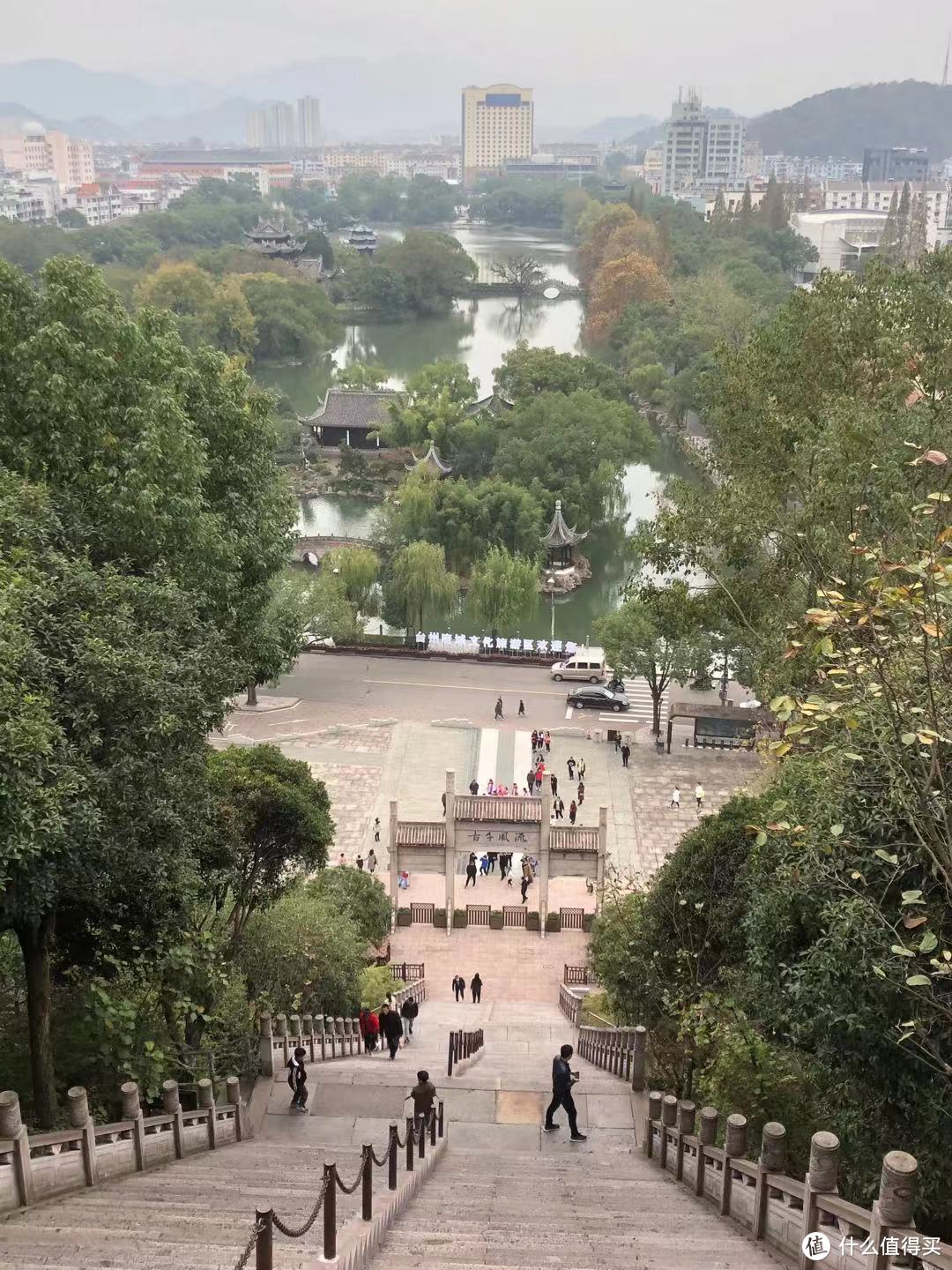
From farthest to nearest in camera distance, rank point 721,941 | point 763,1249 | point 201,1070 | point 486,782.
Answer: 1. point 486,782
2. point 721,941
3. point 201,1070
4. point 763,1249

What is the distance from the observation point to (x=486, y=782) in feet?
82.9

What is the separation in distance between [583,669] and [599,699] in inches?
64.3

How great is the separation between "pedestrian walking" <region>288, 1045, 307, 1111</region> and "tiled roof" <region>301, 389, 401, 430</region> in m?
39.3

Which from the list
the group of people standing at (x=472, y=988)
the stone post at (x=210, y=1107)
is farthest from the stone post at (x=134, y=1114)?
the group of people standing at (x=472, y=988)

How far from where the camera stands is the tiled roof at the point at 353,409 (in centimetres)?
4969

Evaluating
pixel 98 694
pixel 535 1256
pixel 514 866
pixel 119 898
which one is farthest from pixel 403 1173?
pixel 514 866

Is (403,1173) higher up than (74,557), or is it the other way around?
(74,557)

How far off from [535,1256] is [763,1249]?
4.83 feet

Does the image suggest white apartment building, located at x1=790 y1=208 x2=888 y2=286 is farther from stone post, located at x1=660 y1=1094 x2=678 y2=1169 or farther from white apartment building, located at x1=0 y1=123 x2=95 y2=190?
white apartment building, located at x1=0 y1=123 x2=95 y2=190

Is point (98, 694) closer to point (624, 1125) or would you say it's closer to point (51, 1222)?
point (51, 1222)

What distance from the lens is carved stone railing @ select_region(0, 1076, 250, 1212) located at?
732 cm

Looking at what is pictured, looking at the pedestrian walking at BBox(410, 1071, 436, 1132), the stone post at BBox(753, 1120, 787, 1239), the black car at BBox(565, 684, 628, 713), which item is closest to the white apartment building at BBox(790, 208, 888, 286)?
the black car at BBox(565, 684, 628, 713)

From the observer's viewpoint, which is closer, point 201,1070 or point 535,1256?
point 535,1256

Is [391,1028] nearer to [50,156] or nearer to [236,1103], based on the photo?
[236,1103]
